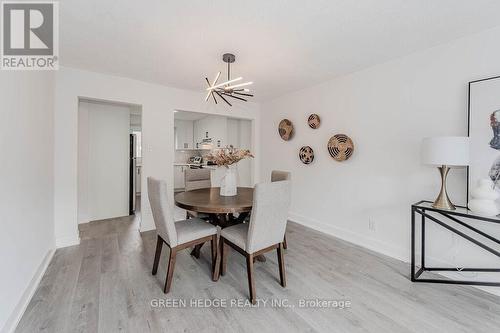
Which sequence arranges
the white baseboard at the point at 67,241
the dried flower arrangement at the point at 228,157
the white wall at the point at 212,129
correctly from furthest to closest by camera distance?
the white wall at the point at 212,129 < the white baseboard at the point at 67,241 < the dried flower arrangement at the point at 228,157

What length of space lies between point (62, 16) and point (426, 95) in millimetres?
3469

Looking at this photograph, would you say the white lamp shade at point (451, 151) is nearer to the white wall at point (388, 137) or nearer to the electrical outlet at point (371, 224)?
the white wall at point (388, 137)

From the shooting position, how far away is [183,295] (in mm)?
1869

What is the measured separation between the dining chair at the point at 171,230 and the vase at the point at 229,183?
1.44 feet

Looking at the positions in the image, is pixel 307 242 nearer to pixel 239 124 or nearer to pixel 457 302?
pixel 457 302

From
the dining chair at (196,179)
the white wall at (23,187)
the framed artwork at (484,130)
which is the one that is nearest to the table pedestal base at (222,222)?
the dining chair at (196,179)

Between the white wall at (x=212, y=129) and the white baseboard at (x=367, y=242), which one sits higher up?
the white wall at (x=212, y=129)

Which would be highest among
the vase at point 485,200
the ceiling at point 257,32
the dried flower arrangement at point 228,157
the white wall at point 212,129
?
the ceiling at point 257,32

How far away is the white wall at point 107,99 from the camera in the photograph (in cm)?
281

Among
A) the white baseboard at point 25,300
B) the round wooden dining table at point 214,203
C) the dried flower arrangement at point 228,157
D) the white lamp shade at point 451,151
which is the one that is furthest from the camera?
the dried flower arrangement at point 228,157

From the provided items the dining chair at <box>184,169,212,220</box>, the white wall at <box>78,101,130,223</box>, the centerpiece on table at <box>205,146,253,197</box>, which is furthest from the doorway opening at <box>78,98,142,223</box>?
the centerpiece on table at <box>205,146,253,197</box>

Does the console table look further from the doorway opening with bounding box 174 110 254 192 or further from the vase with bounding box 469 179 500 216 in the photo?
the doorway opening with bounding box 174 110 254 192

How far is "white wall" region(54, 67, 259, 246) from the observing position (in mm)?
2812

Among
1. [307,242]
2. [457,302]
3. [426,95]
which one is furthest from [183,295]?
[426,95]
